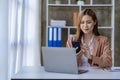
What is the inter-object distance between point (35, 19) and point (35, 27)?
134 mm

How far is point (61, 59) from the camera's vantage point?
74.1 inches

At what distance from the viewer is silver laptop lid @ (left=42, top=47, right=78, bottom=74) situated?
185 centimetres

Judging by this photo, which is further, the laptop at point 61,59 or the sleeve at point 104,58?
the sleeve at point 104,58

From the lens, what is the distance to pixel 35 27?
425 cm

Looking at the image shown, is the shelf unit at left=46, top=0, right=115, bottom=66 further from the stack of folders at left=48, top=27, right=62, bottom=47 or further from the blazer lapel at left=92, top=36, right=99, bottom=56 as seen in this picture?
the blazer lapel at left=92, top=36, right=99, bottom=56

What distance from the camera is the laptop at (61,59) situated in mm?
1848

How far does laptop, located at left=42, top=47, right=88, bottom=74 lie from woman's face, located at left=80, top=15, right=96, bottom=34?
99cm

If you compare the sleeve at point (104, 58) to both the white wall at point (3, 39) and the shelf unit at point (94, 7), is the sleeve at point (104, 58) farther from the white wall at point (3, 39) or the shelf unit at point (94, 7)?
the shelf unit at point (94, 7)

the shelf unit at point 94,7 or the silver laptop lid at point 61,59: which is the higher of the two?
the shelf unit at point 94,7

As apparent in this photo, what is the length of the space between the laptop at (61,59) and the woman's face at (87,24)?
987 millimetres

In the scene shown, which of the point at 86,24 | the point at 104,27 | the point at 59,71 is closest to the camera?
the point at 59,71

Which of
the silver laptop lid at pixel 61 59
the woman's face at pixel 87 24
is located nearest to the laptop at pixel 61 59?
the silver laptop lid at pixel 61 59

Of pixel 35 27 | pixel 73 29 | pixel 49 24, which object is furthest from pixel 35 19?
pixel 73 29

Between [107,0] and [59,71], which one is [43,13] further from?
[59,71]
